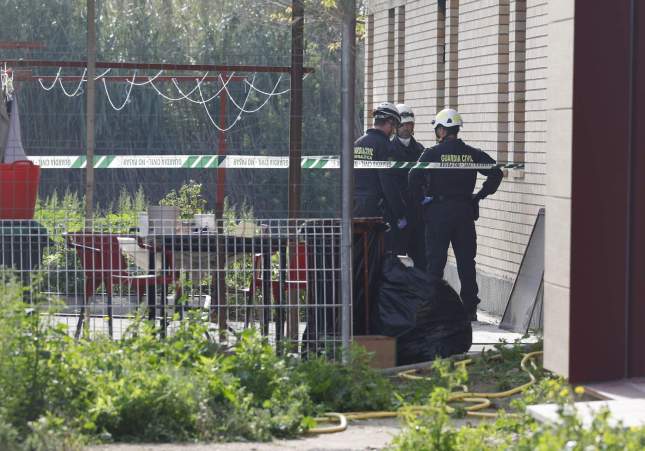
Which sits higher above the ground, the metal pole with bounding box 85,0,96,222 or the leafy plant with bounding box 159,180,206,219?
the metal pole with bounding box 85,0,96,222

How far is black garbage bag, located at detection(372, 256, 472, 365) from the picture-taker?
383 inches

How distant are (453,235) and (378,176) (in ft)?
3.38

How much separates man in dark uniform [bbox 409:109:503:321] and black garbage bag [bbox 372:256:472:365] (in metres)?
2.59

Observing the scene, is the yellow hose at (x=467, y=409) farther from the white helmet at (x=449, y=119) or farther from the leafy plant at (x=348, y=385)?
the white helmet at (x=449, y=119)

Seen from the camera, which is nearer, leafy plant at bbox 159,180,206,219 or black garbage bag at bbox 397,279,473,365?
black garbage bag at bbox 397,279,473,365

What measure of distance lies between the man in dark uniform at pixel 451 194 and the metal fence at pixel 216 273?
2.95m

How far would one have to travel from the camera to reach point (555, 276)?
295 inches

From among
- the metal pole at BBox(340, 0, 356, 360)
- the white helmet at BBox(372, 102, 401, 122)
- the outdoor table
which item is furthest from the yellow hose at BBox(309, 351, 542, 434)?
the white helmet at BBox(372, 102, 401, 122)

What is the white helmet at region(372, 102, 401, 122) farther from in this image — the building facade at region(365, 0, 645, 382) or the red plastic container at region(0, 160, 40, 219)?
the building facade at region(365, 0, 645, 382)

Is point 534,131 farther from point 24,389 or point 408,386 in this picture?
point 24,389

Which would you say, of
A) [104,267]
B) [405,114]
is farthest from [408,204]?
[104,267]

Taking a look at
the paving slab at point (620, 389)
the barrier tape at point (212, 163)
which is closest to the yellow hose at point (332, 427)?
the paving slab at point (620, 389)

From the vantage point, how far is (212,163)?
11.6 m

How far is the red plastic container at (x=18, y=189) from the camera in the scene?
10875mm
